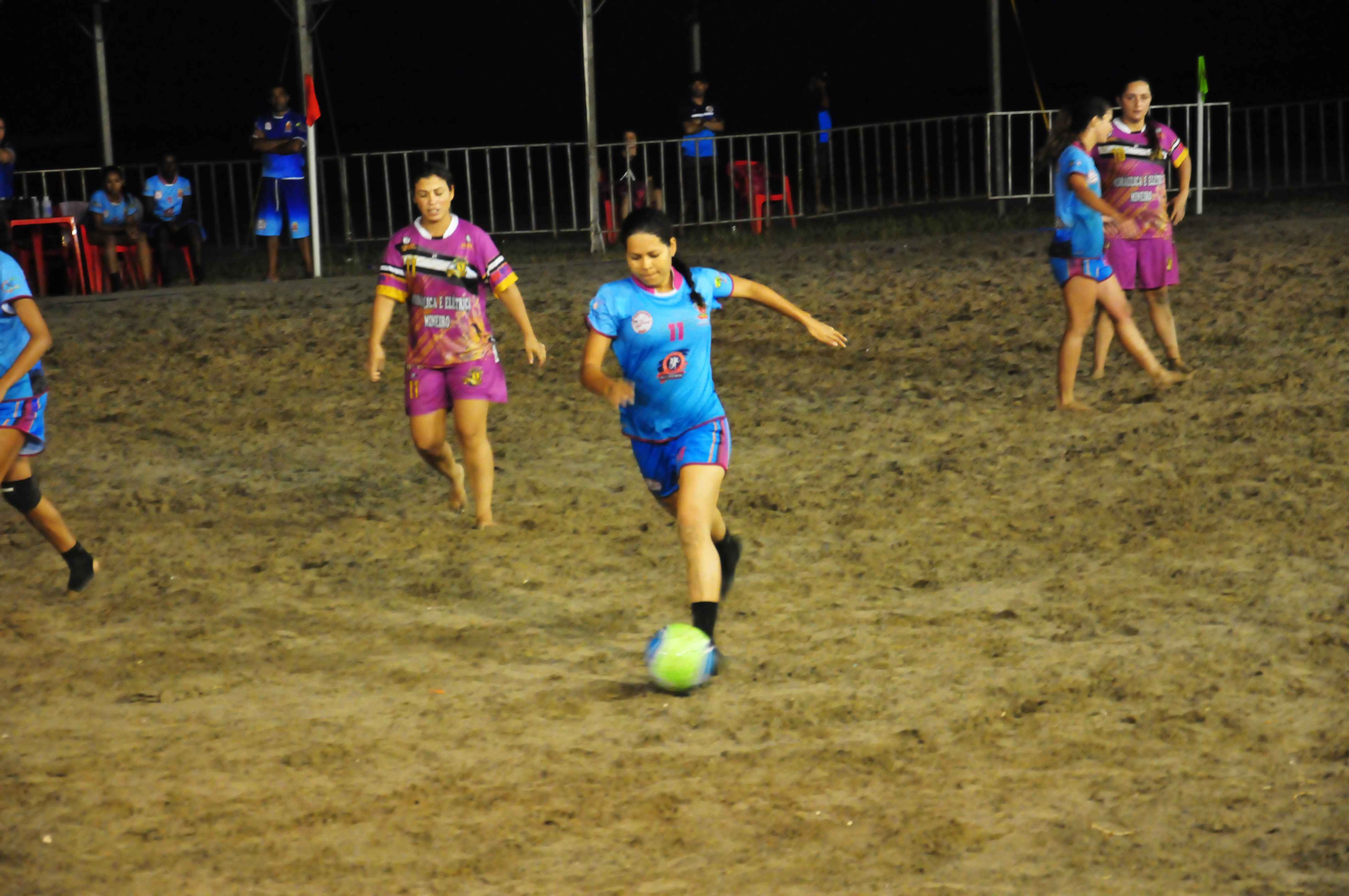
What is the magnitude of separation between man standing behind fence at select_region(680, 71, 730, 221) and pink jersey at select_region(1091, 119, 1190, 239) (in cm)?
816

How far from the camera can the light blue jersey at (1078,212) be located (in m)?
8.81

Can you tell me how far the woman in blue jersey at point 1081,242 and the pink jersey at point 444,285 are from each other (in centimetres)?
339

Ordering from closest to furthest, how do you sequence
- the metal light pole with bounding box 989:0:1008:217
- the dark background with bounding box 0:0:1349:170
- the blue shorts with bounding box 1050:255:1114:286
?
the blue shorts with bounding box 1050:255:1114:286
the metal light pole with bounding box 989:0:1008:217
the dark background with bounding box 0:0:1349:170

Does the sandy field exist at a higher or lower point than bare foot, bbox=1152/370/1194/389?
lower

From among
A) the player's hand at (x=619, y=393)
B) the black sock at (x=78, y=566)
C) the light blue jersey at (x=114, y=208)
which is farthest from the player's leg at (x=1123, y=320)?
the light blue jersey at (x=114, y=208)

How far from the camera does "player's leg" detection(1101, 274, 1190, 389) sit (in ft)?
29.8

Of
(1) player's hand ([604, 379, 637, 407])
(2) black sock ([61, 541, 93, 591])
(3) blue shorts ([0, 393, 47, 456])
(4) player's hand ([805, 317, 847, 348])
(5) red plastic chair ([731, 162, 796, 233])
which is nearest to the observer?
(1) player's hand ([604, 379, 637, 407])

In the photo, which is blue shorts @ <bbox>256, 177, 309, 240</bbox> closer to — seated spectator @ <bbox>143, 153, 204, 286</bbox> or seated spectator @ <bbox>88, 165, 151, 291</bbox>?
seated spectator @ <bbox>143, 153, 204, 286</bbox>

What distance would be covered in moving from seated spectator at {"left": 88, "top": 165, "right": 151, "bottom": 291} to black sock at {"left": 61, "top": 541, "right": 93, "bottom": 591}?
900 centimetres

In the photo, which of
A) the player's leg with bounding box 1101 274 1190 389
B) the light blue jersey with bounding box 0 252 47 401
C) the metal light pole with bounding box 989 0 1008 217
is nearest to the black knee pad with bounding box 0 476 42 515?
the light blue jersey with bounding box 0 252 47 401

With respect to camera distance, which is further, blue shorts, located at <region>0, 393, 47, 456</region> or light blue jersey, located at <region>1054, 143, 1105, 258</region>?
light blue jersey, located at <region>1054, 143, 1105, 258</region>

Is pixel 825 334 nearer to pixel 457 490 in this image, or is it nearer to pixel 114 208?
pixel 457 490

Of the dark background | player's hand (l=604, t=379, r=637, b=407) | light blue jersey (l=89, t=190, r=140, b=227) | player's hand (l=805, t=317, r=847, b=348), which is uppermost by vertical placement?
the dark background

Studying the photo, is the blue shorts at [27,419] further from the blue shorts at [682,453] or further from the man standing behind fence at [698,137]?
the man standing behind fence at [698,137]
